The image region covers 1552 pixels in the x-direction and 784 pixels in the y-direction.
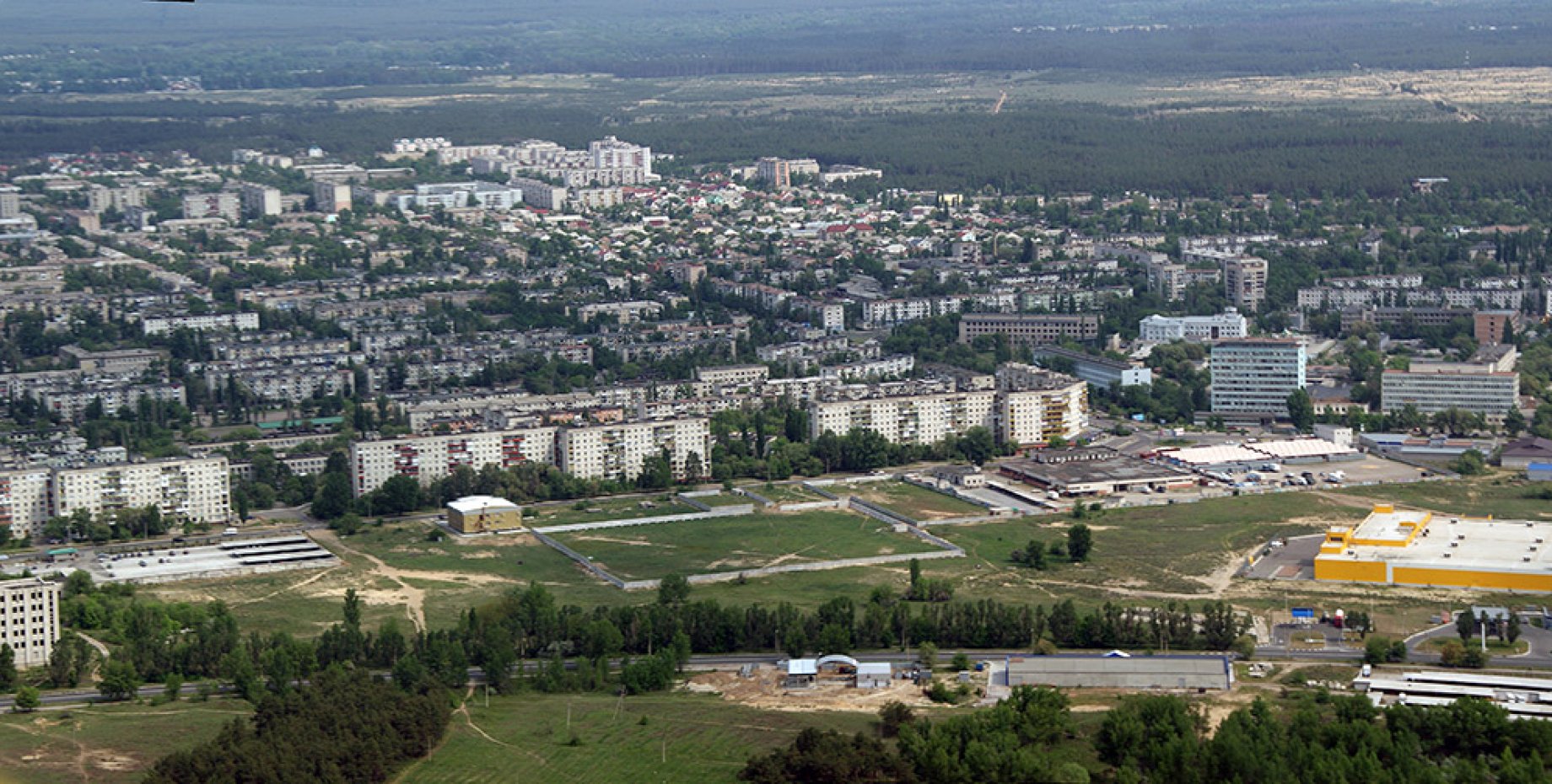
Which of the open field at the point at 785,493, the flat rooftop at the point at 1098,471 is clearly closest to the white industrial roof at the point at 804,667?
the open field at the point at 785,493

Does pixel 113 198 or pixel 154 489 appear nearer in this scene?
pixel 154 489

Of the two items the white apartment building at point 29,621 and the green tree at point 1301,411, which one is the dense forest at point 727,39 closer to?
the green tree at point 1301,411

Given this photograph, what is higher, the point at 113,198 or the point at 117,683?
the point at 113,198

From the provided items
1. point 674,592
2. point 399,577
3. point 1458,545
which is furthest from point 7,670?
point 1458,545

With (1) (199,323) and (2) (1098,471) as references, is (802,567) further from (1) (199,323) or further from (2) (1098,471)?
(1) (199,323)

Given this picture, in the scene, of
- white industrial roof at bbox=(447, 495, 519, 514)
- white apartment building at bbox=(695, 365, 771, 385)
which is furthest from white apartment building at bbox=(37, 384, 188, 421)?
white industrial roof at bbox=(447, 495, 519, 514)

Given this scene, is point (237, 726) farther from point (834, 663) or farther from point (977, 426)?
point (977, 426)
